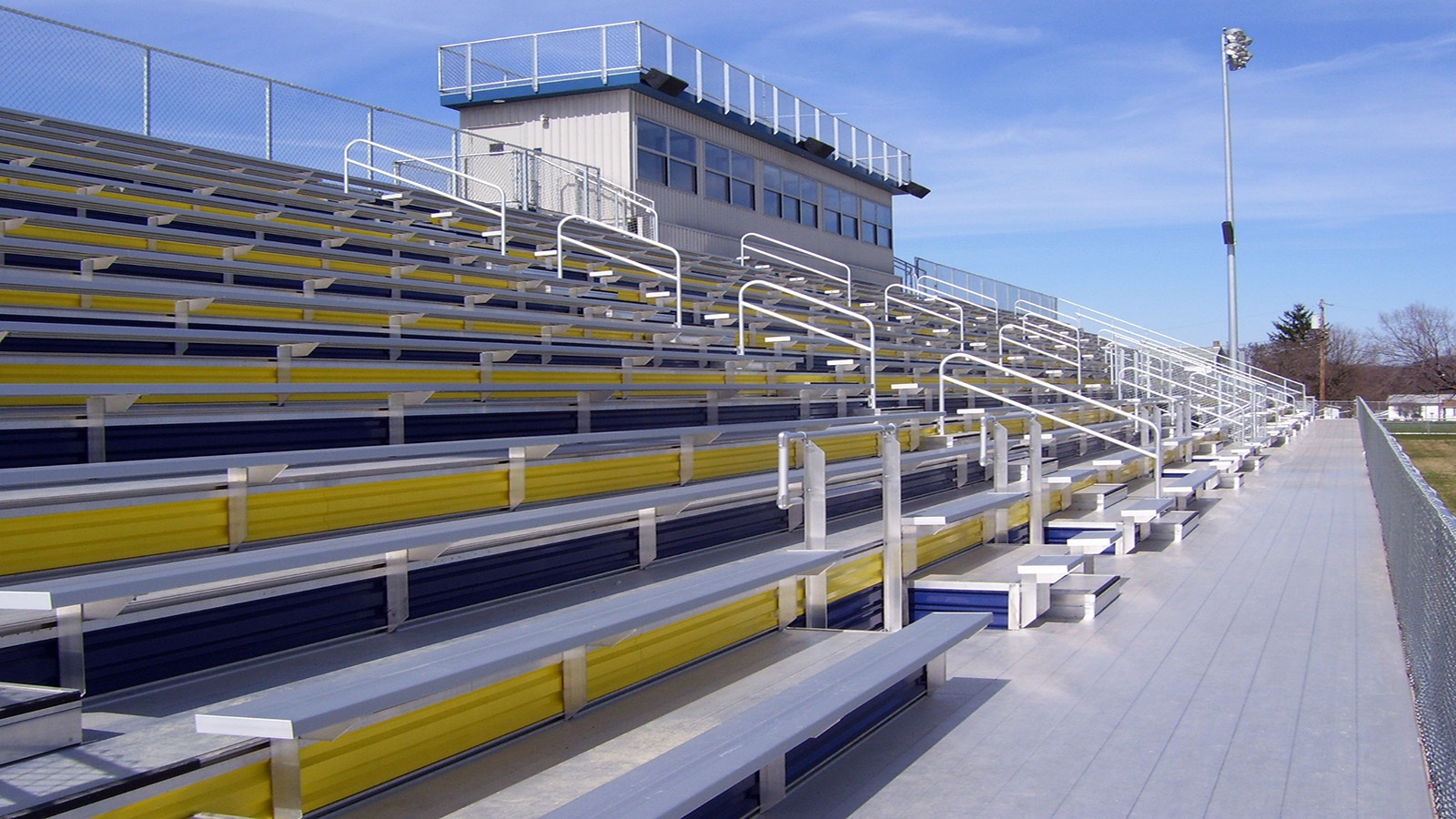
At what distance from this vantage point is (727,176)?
1638 cm

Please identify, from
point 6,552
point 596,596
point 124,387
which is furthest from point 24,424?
point 596,596

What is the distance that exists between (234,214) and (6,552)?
459 centimetres

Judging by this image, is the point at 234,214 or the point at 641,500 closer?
the point at 641,500

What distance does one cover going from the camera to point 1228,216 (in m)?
21.5

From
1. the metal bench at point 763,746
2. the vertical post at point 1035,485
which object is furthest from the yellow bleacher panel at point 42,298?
the vertical post at point 1035,485

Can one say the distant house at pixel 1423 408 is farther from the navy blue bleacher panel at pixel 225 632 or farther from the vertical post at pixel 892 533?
the navy blue bleacher panel at pixel 225 632

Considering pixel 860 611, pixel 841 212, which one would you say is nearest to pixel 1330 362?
pixel 841 212

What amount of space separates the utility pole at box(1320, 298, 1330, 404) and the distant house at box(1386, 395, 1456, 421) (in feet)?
7.62

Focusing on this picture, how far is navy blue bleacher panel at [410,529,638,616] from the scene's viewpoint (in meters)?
3.50

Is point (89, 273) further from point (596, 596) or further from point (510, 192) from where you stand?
point (510, 192)

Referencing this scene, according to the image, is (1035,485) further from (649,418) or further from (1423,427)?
(1423,427)

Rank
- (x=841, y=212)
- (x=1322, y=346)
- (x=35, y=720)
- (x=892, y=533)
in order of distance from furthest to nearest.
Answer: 1. (x=1322, y=346)
2. (x=841, y=212)
3. (x=892, y=533)
4. (x=35, y=720)

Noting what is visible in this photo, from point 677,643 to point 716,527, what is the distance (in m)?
1.30

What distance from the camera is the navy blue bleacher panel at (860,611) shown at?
496cm
